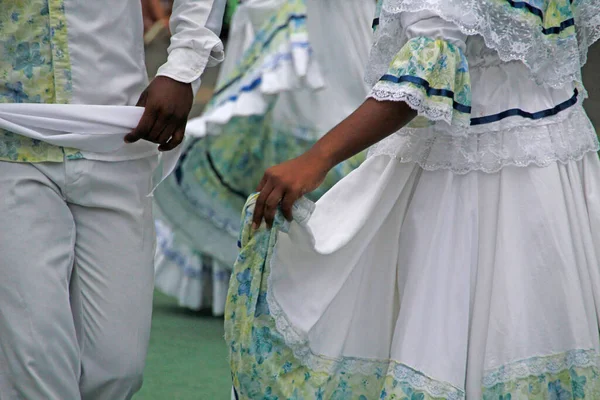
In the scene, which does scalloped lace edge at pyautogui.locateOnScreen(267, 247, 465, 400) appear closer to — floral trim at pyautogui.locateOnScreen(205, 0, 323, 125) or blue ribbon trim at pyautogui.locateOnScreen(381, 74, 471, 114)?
blue ribbon trim at pyautogui.locateOnScreen(381, 74, 471, 114)

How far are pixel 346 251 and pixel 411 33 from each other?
57cm

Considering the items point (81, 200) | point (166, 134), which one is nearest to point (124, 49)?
point (166, 134)

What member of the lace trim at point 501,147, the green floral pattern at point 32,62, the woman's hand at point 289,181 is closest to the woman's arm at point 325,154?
the woman's hand at point 289,181

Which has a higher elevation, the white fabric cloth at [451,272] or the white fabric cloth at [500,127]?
the white fabric cloth at [500,127]

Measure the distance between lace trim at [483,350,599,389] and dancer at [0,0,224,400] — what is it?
890 millimetres

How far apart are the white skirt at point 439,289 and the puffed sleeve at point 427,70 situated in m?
0.24

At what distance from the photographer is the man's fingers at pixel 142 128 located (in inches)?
114

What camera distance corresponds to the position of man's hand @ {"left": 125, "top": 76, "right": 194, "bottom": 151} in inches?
115

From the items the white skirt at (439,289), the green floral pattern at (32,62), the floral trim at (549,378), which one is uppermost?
the green floral pattern at (32,62)

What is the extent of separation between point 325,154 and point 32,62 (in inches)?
29.4

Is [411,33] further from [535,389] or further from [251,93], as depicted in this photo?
[251,93]

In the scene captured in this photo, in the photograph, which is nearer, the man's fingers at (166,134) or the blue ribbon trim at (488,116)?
the blue ribbon trim at (488,116)

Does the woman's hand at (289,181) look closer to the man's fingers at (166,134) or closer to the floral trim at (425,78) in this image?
the floral trim at (425,78)

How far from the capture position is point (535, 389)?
271 centimetres
